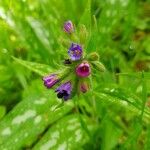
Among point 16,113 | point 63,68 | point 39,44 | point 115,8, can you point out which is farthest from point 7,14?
point 63,68

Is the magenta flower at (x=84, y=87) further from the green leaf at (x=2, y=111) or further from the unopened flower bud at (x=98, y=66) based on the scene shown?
the green leaf at (x=2, y=111)

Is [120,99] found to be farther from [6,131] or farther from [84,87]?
[6,131]

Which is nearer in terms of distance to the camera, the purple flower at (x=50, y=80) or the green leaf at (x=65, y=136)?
the purple flower at (x=50, y=80)

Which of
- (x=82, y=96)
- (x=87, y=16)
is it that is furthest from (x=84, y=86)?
(x=82, y=96)

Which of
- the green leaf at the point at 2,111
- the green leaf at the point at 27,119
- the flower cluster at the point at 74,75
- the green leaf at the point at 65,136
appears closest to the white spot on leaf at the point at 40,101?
the green leaf at the point at 27,119

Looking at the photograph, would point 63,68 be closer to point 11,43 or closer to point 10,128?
point 10,128

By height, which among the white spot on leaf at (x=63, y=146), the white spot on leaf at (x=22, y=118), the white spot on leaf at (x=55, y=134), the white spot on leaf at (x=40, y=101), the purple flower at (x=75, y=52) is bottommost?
the white spot on leaf at (x=63, y=146)

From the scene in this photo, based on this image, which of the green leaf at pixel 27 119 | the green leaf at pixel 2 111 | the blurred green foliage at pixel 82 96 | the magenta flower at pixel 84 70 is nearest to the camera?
the magenta flower at pixel 84 70

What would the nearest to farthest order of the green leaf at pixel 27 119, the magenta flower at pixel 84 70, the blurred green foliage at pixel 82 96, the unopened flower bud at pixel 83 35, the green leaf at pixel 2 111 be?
1. the magenta flower at pixel 84 70
2. the unopened flower bud at pixel 83 35
3. the blurred green foliage at pixel 82 96
4. the green leaf at pixel 27 119
5. the green leaf at pixel 2 111
